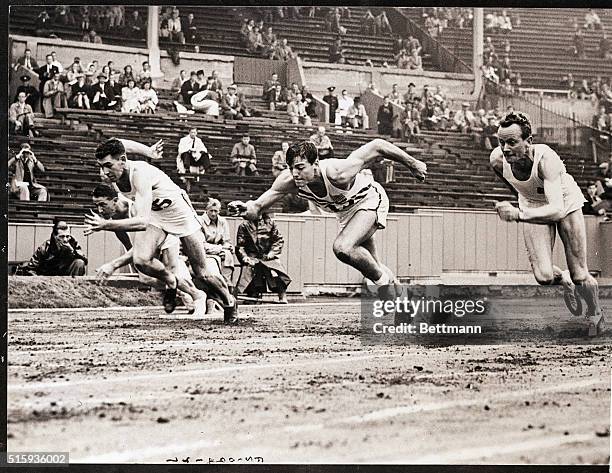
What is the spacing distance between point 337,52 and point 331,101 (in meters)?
0.34

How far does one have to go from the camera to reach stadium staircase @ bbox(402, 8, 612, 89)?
20.1 ft

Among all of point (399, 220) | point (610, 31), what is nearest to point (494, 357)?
point (399, 220)

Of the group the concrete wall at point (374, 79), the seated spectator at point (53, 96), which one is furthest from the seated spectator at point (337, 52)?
the seated spectator at point (53, 96)

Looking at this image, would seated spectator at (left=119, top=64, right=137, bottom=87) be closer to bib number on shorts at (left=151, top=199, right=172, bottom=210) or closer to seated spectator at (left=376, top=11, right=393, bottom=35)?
bib number on shorts at (left=151, top=199, right=172, bottom=210)

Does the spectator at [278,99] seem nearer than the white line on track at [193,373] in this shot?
No

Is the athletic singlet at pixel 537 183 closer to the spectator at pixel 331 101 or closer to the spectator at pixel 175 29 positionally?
the spectator at pixel 331 101

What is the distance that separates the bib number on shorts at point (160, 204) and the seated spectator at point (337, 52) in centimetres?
147

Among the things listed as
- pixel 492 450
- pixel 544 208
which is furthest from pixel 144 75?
pixel 492 450

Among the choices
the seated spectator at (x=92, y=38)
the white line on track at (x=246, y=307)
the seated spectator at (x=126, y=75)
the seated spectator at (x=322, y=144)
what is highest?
the seated spectator at (x=92, y=38)

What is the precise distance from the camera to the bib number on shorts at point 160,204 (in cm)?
614

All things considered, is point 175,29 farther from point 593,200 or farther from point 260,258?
point 593,200

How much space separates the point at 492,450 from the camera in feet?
18.5

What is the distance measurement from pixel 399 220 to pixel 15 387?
2709 millimetres

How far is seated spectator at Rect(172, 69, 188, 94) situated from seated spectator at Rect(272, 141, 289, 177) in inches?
31.2
